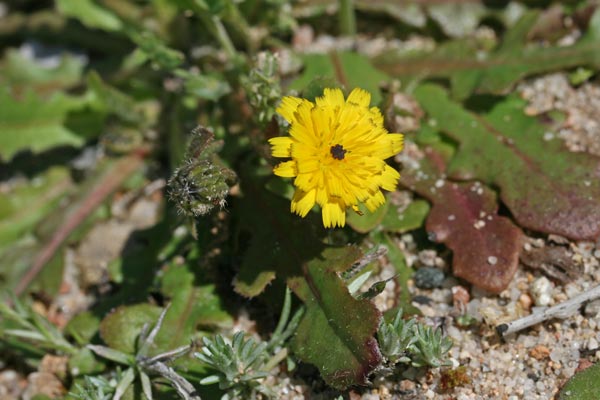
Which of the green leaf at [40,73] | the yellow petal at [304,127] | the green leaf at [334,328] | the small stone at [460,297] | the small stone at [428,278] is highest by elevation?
the yellow petal at [304,127]

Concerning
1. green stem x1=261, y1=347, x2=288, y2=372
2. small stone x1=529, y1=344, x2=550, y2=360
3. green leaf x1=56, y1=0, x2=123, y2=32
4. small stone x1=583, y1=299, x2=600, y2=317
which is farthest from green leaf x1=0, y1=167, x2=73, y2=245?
small stone x1=583, y1=299, x2=600, y2=317

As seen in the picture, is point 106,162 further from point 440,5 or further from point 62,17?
point 440,5

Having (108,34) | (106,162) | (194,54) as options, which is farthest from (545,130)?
(108,34)

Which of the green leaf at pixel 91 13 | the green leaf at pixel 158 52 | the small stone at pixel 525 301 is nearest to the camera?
the small stone at pixel 525 301

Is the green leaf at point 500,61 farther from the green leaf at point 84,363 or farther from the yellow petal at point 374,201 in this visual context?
the green leaf at point 84,363

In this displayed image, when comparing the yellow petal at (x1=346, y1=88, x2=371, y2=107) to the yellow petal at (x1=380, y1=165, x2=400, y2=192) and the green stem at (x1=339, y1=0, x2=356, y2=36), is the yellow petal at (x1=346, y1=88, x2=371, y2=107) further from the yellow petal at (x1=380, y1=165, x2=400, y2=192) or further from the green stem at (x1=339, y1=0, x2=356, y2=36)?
the green stem at (x1=339, y1=0, x2=356, y2=36)

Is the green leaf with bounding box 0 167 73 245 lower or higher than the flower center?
lower

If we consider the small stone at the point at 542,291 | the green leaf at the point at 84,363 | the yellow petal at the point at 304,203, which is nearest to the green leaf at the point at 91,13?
the green leaf at the point at 84,363
